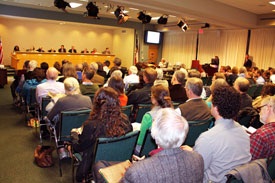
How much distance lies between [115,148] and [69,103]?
51.3 inches

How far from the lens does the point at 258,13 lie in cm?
998

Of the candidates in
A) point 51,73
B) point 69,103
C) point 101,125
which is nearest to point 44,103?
point 51,73

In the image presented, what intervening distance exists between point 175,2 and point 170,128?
20.2ft

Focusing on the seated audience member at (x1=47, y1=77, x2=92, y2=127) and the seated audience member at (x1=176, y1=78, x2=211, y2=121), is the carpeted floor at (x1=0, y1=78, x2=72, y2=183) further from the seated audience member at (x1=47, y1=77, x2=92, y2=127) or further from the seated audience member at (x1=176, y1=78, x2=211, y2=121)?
the seated audience member at (x1=176, y1=78, x2=211, y2=121)

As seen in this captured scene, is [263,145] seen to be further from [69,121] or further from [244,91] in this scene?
[69,121]

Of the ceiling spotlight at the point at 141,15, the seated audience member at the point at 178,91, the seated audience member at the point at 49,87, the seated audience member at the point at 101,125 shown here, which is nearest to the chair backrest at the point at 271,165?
the seated audience member at the point at 101,125

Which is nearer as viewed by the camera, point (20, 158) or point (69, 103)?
point (69, 103)

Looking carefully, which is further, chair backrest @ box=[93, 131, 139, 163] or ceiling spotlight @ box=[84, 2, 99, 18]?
ceiling spotlight @ box=[84, 2, 99, 18]

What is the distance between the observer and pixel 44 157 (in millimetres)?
3387

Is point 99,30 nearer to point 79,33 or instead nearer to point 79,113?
point 79,33

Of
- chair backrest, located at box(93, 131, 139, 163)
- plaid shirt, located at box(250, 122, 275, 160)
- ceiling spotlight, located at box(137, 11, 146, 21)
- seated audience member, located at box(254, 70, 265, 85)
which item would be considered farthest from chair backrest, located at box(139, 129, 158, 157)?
ceiling spotlight, located at box(137, 11, 146, 21)

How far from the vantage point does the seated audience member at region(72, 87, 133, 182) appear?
2160 mm

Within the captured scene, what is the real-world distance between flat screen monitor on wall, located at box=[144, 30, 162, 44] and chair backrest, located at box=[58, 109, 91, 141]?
12.7 metres

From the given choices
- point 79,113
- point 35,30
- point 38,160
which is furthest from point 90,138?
point 35,30
